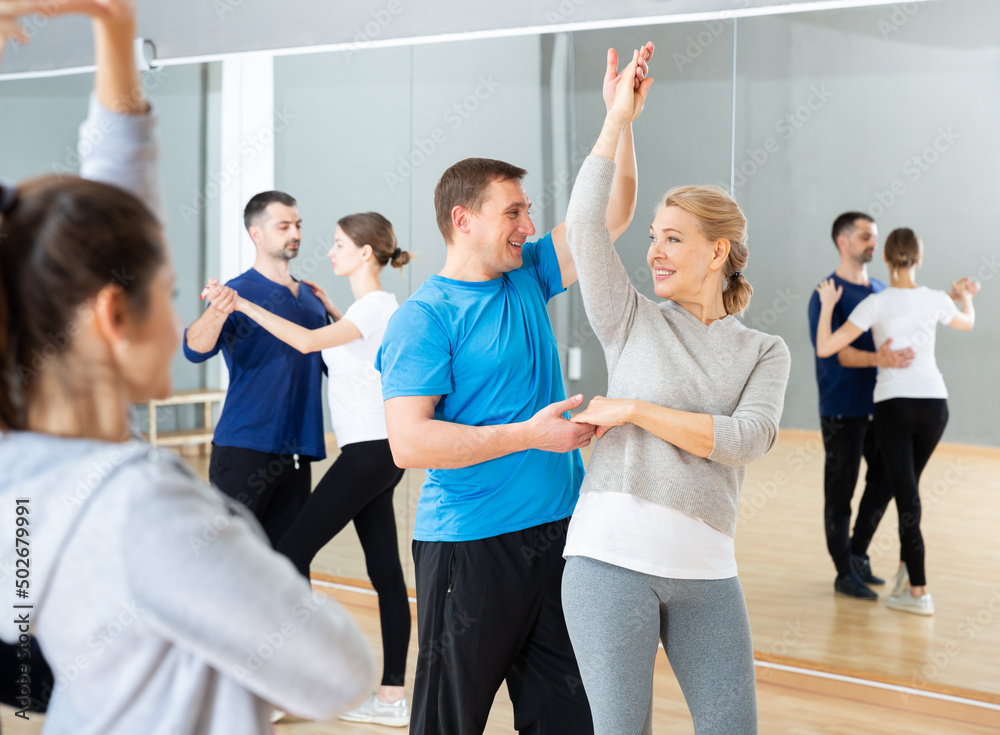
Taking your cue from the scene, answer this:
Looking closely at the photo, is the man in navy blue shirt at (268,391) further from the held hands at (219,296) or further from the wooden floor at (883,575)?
the wooden floor at (883,575)

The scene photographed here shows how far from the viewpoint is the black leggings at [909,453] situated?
10.9ft

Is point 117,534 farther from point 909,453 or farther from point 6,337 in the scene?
point 909,453

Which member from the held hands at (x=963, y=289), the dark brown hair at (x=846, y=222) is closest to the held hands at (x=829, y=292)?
the dark brown hair at (x=846, y=222)

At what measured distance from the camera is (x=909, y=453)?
3.43 meters

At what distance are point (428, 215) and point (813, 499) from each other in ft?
6.24

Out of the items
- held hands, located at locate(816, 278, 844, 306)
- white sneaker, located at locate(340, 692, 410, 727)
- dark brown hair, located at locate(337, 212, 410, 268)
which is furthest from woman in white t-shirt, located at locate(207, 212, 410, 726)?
held hands, located at locate(816, 278, 844, 306)

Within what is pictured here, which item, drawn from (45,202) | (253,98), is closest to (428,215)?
(253,98)

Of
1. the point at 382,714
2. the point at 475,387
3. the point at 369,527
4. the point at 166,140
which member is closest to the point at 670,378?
the point at 475,387

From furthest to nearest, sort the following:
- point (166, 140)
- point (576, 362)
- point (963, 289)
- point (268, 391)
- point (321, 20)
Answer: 1. point (166, 140)
2. point (321, 20)
3. point (576, 362)
4. point (963, 289)
5. point (268, 391)

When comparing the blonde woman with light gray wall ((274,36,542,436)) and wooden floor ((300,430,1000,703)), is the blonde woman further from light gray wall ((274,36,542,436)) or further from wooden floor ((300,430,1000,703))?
light gray wall ((274,36,542,436))

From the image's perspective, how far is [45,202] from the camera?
760mm

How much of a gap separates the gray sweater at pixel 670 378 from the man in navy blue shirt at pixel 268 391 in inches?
58.3

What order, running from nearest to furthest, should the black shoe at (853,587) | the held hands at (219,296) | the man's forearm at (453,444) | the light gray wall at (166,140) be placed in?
1. the man's forearm at (453,444)
2. the held hands at (219,296)
3. the black shoe at (853,587)
4. the light gray wall at (166,140)

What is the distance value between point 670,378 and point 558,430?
223mm
